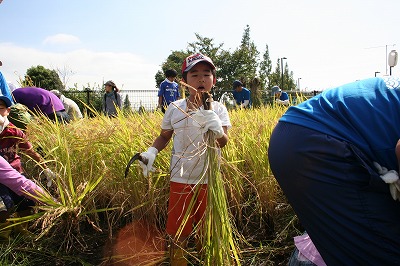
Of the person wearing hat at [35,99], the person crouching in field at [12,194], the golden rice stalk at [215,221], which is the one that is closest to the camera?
the golden rice stalk at [215,221]

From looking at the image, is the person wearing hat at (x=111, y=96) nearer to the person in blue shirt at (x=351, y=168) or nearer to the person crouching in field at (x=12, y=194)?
the person crouching in field at (x=12, y=194)

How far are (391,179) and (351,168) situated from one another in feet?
0.33

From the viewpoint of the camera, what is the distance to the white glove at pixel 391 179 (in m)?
0.92

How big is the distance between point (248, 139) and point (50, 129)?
4.77 feet

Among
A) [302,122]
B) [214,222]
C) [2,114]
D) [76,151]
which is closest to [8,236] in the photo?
[76,151]

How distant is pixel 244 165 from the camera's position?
2.34m

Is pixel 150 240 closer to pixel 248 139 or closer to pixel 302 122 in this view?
pixel 248 139

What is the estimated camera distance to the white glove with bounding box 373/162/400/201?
0.92m

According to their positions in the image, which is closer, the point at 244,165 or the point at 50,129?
the point at 244,165

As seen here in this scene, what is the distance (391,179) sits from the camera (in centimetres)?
92

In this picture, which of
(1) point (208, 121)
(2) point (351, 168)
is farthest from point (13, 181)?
(2) point (351, 168)

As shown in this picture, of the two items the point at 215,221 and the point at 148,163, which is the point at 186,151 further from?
the point at 215,221

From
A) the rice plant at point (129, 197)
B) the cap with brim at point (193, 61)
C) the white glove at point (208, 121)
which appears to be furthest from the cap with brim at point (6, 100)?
the white glove at point (208, 121)

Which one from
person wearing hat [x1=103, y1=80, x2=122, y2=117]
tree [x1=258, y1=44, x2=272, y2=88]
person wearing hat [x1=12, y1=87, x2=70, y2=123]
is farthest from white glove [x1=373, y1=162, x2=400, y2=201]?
tree [x1=258, y1=44, x2=272, y2=88]
